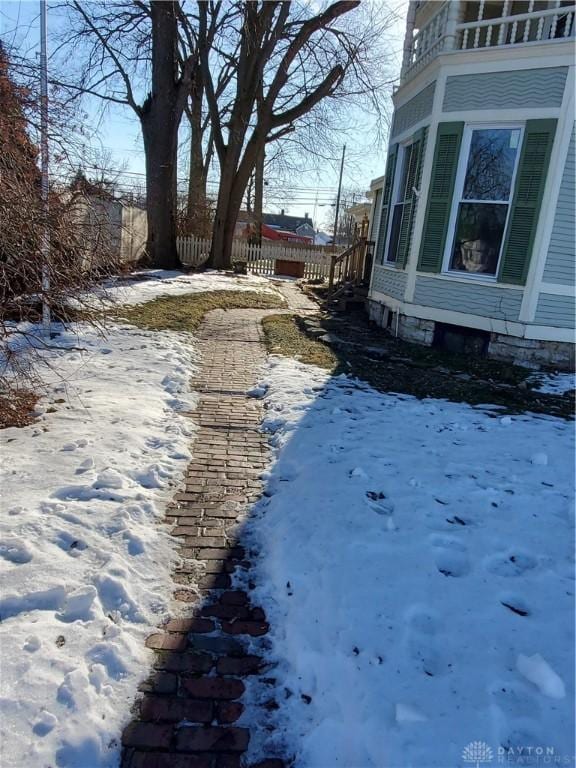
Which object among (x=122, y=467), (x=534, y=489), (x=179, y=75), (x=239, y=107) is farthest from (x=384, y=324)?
(x=179, y=75)

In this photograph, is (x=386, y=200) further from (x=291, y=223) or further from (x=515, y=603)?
(x=291, y=223)

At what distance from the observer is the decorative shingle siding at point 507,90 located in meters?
6.43

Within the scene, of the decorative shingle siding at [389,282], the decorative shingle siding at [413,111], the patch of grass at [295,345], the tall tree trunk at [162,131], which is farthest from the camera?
the tall tree trunk at [162,131]

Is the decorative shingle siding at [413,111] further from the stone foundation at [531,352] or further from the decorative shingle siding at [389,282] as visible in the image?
the stone foundation at [531,352]

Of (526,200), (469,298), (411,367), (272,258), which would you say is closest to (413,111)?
(526,200)

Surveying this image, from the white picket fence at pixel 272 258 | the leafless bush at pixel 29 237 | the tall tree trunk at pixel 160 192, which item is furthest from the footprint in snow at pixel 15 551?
the white picket fence at pixel 272 258

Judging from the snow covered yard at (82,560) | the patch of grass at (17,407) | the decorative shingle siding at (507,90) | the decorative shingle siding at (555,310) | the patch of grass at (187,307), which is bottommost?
the snow covered yard at (82,560)

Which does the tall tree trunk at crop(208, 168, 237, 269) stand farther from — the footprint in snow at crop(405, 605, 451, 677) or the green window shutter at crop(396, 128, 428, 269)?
the footprint in snow at crop(405, 605, 451, 677)

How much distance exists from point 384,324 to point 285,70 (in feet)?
36.4

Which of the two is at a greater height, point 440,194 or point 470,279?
point 440,194

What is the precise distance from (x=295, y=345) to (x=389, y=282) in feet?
9.33

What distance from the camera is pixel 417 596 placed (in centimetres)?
233

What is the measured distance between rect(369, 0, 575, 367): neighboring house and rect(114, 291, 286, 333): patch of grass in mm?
3765

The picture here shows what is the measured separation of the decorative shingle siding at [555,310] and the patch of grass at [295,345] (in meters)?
2.91
